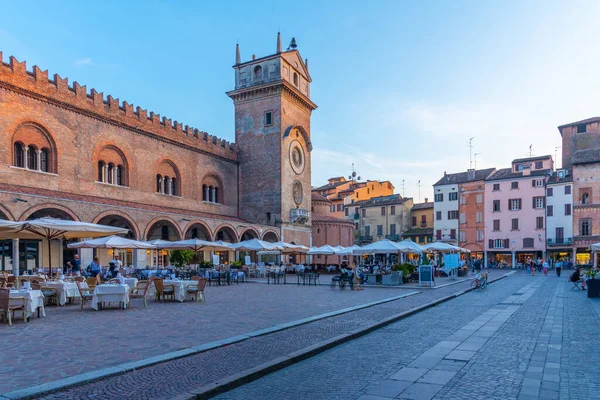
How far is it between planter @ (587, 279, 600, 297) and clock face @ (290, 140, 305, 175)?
27579mm

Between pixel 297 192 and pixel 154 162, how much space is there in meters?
14.8

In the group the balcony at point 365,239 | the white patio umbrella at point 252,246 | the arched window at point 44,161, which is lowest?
the balcony at point 365,239

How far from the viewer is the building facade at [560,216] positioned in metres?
46.8

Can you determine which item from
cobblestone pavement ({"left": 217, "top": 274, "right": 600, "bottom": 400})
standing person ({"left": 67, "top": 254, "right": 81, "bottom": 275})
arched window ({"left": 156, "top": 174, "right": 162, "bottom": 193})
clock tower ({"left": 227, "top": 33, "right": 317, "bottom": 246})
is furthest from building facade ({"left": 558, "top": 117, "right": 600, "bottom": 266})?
standing person ({"left": 67, "top": 254, "right": 81, "bottom": 275})

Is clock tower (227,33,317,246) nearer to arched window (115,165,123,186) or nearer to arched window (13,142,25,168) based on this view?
arched window (115,165,123,186)

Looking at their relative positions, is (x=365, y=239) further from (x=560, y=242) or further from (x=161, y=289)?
(x=161, y=289)

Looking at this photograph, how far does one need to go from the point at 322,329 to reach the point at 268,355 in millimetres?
2434

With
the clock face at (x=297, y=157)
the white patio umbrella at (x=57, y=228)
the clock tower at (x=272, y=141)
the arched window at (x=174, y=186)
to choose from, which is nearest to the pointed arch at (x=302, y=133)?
the clock tower at (x=272, y=141)

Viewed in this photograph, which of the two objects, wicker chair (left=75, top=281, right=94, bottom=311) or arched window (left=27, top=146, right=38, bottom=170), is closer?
wicker chair (left=75, top=281, right=94, bottom=311)

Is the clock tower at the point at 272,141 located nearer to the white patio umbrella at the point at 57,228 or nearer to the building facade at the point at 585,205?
the white patio umbrella at the point at 57,228

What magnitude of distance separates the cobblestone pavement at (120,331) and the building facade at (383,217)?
154 feet

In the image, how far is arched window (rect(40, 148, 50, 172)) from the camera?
24.5 m

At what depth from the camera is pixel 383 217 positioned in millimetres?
60656

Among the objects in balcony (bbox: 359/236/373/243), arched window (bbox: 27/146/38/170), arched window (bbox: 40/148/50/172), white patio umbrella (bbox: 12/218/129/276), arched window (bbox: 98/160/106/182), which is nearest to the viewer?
white patio umbrella (bbox: 12/218/129/276)
